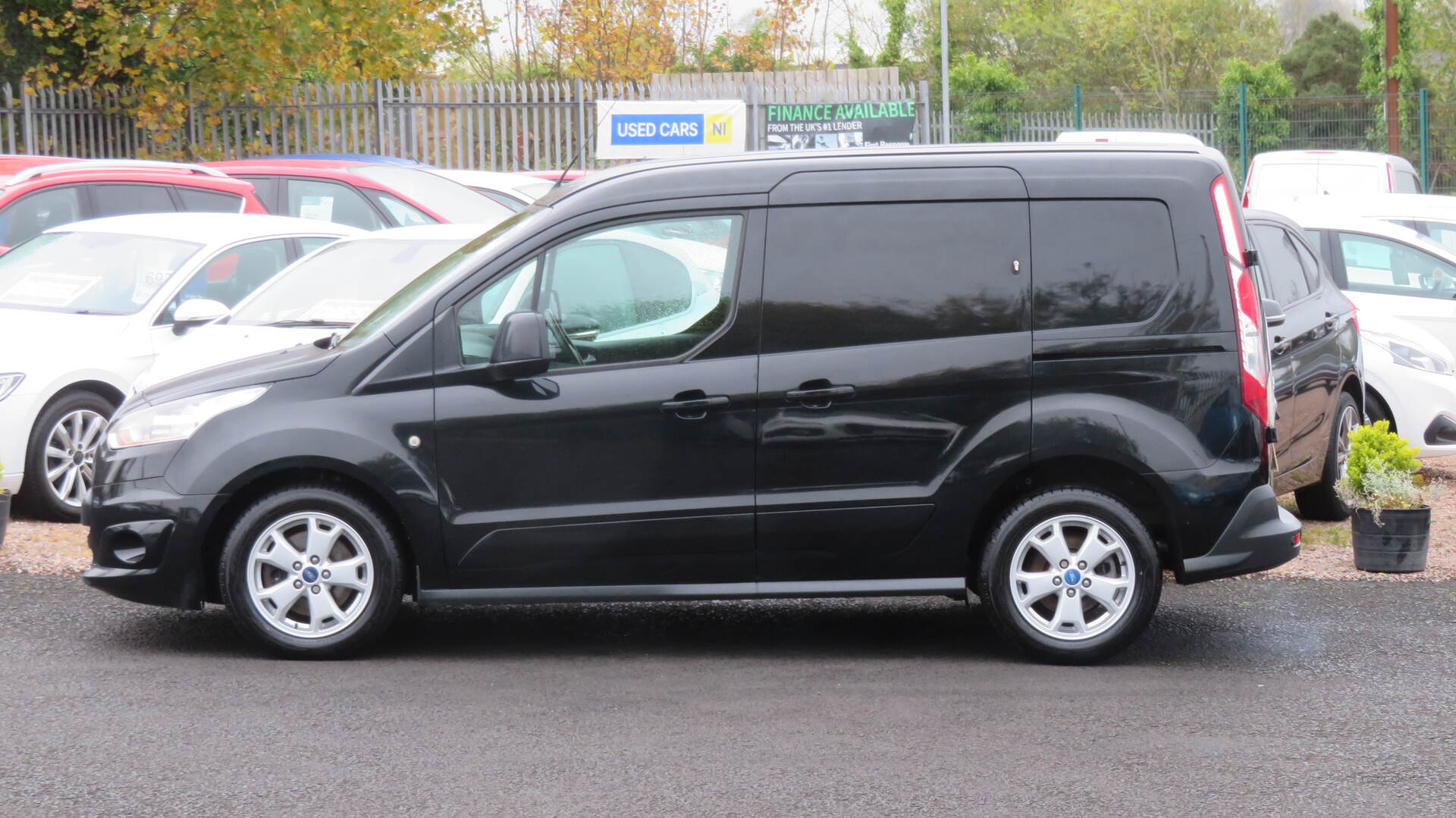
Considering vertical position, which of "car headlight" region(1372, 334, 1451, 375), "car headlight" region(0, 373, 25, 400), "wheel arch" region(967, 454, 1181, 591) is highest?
"car headlight" region(0, 373, 25, 400)

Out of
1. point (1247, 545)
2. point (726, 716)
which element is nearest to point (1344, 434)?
point (1247, 545)

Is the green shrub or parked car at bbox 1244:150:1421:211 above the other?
parked car at bbox 1244:150:1421:211

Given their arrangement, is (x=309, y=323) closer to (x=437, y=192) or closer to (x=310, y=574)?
(x=310, y=574)

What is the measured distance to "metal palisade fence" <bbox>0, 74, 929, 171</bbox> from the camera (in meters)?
23.2

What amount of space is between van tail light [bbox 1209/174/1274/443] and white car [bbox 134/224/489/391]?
14.6 ft

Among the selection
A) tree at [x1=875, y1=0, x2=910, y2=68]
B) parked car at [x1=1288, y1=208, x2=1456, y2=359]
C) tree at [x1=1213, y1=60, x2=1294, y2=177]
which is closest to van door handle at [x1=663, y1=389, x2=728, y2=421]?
parked car at [x1=1288, y1=208, x2=1456, y2=359]

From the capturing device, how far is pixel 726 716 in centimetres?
539

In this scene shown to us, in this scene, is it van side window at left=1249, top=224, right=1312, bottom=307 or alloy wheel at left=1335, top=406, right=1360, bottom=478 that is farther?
alloy wheel at left=1335, top=406, right=1360, bottom=478

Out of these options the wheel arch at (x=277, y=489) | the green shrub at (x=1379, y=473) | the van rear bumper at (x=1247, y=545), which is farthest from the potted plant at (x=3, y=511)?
the green shrub at (x=1379, y=473)

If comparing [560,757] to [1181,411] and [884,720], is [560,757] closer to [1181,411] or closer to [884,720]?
[884,720]

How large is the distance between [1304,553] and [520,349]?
4.74m

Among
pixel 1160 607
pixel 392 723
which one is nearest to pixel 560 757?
pixel 392 723

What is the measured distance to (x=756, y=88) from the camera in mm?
22922

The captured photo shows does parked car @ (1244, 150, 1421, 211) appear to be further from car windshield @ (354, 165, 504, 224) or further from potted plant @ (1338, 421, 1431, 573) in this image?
potted plant @ (1338, 421, 1431, 573)
